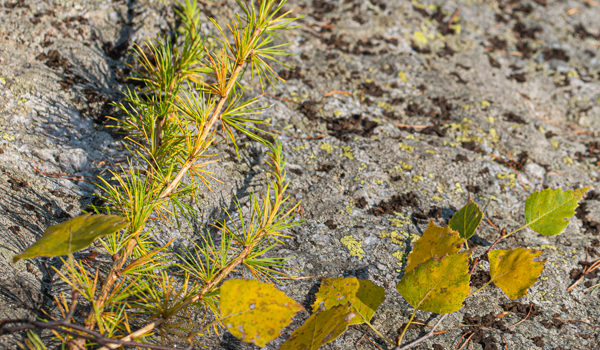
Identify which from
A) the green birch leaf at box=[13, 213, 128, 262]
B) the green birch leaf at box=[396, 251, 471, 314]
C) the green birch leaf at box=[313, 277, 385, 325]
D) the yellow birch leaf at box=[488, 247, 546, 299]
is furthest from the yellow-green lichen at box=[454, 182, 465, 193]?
the green birch leaf at box=[13, 213, 128, 262]

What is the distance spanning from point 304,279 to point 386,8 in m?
3.08

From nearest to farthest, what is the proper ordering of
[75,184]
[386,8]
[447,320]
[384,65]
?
[447,320] → [75,184] → [384,65] → [386,8]

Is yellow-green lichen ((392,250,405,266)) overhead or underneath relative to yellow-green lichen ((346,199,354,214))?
underneath

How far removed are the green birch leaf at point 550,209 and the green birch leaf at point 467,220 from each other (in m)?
0.39

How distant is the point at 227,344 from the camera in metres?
1.99

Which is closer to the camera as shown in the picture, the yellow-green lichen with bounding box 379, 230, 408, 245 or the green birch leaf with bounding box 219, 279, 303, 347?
the green birch leaf with bounding box 219, 279, 303, 347

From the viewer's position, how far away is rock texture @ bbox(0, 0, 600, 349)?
2281 mm

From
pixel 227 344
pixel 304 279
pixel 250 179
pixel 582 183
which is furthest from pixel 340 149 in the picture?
pixel 582 183

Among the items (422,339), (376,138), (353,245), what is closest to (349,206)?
(353,245)

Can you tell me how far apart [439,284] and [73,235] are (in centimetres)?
164

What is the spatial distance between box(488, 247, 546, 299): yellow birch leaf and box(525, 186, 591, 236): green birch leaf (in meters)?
0.38

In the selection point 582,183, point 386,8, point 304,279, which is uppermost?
point 386,8

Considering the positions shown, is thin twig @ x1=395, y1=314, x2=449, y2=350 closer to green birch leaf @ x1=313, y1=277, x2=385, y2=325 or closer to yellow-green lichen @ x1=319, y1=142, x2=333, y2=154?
green birch leaf @ x1=313, y1=277, x2=385, y2=325

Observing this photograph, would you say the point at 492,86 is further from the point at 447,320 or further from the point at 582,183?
the point at 447,320
